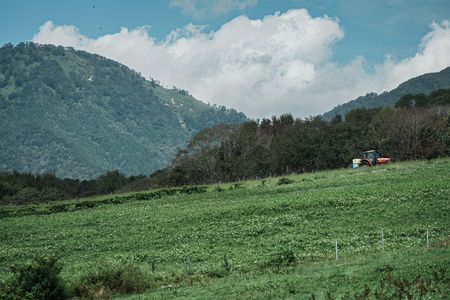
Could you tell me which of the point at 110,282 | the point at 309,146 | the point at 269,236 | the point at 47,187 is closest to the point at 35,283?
Answer: the point at 110,282

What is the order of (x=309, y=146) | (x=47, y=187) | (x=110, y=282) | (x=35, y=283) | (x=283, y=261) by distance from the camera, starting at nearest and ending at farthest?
(x=35, y=283), (x=110, y=282), (x=283, y=261), (x=309, y=146), (x=47, y=187)

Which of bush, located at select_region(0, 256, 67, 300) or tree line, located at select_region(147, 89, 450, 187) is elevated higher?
tree line, located at select_region(147, 89, 450, 187)

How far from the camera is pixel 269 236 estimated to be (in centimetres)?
4438

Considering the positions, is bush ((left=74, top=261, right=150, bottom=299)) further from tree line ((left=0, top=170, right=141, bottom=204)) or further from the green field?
tree line ((left=0, top=170, right=141, bottom=204))

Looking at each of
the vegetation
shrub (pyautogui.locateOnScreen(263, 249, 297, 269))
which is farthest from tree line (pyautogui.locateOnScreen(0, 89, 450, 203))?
shrub (pyautogui.locateOnScreen(263, 249, 297, 269))

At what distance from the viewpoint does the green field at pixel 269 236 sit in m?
23.6

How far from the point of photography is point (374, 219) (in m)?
45.3

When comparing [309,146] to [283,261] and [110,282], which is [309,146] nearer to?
[283,261]

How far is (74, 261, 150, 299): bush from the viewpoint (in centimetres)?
2878

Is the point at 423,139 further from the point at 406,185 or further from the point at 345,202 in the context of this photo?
the point at 345,202

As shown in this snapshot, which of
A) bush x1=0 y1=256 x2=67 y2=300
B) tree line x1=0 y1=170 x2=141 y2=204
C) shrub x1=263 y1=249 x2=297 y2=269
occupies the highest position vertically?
tree line x1=0 y1=170 x2=141 y2=204

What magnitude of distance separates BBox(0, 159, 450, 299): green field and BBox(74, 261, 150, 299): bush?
1.02 meters

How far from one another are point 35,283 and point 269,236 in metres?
21.6

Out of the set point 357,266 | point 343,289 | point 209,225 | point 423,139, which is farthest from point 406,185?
point 423,139
